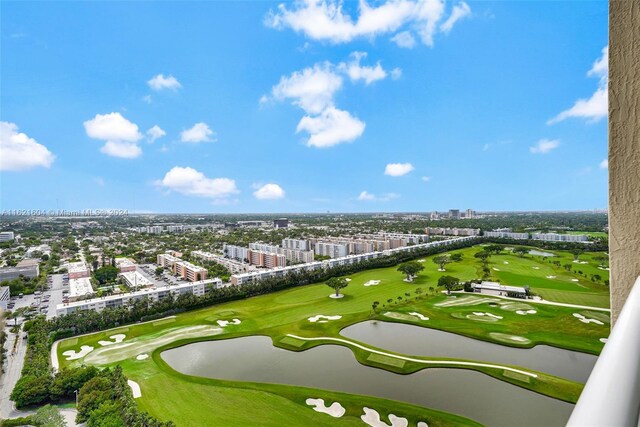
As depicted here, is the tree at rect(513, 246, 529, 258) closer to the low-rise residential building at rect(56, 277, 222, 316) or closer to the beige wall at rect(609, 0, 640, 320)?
the low-rise residential building at rect(56, 277, 222, 316)

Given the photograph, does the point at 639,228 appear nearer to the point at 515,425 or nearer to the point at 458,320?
the point at 515,425

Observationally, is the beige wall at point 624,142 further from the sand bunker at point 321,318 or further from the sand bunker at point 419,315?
the sand bunker at point 419,315

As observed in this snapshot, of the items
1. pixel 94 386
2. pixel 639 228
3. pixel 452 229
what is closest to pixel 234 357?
pixel 94 386

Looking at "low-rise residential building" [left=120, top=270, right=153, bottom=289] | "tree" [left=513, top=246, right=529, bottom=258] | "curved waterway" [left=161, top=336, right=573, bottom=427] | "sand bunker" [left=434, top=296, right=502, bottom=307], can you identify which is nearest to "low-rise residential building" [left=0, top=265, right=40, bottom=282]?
"low-rise residential building" [left=120, top=270, right=153, bottom=289]

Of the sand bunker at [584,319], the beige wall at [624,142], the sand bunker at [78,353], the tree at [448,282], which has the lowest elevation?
the sand bunker at [78,353]

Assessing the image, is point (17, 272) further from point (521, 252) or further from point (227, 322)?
point (521, 252)

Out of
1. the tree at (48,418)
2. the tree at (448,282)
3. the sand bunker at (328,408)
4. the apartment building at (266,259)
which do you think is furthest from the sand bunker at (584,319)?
the apartment building at (266,259)
